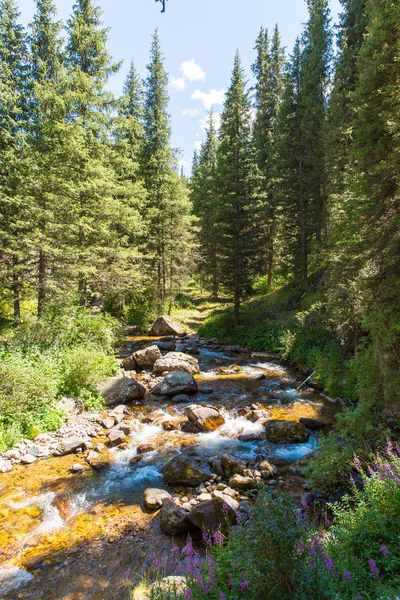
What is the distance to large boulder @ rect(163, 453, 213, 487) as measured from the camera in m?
7.03

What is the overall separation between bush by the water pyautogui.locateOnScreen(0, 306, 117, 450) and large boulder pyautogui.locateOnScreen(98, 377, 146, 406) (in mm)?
347

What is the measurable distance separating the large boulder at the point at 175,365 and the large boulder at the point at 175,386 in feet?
5.44

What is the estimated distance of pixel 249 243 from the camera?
20828 millimetres

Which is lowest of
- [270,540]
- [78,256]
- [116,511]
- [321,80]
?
[116,511]

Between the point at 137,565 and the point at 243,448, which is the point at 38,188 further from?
the point at 137,565

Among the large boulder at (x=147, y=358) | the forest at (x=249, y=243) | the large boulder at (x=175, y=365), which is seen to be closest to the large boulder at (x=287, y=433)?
the forest at (x=249, y=243)

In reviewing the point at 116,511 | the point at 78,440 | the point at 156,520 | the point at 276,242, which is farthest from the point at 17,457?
the point at 276,242

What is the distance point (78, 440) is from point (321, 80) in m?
25.0

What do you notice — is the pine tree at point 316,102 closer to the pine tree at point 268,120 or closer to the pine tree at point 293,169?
the pine tree at point 293,169

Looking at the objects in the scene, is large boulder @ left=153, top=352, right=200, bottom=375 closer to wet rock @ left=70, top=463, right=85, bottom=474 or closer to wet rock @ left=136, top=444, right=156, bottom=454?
wet rock @ left=136, top=444, right=156, bottom=454

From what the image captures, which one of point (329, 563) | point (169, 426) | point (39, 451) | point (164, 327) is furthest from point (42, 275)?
point (329, 563)

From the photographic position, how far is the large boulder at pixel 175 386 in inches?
483

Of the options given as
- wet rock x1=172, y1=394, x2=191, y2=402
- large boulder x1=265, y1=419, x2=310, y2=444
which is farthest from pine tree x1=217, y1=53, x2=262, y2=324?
large boulder x1=265, y1=419, x2=310, y2=444

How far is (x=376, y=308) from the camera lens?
741 cm
